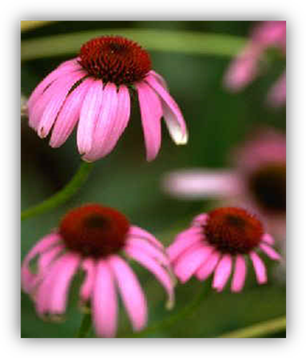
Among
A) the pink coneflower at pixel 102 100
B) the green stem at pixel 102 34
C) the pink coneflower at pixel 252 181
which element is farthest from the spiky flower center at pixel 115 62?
the pink coneflower at pixel 252 181

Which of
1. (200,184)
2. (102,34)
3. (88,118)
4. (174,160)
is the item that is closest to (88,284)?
(88,118)

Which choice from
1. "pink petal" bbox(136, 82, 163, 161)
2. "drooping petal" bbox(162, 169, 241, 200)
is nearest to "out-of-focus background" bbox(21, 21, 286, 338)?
"drooping petal" bbox(162, 169, 241, 200)

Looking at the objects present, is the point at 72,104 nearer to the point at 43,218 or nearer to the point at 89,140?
the point at 89,140

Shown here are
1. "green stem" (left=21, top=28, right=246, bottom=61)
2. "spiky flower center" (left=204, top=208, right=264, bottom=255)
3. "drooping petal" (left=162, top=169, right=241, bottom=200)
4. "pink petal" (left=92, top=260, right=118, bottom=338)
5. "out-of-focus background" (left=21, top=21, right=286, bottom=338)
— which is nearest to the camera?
"pink petal" (left=92, top=260, right=118, bottom=338)

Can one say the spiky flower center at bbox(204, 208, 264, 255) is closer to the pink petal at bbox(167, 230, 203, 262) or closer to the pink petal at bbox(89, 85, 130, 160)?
the pink petal at bbox(167, 230, 203, 262)

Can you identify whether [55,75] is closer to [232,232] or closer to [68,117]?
[68,117]
